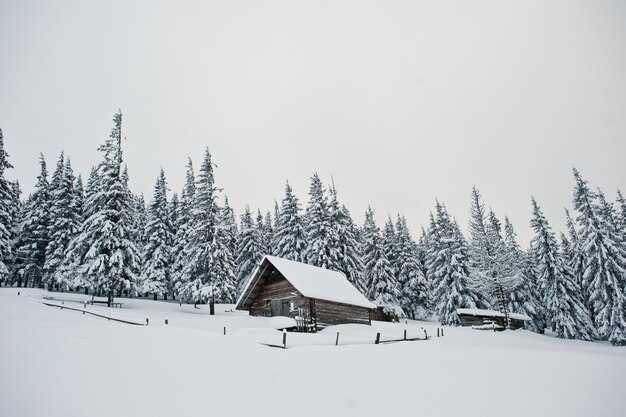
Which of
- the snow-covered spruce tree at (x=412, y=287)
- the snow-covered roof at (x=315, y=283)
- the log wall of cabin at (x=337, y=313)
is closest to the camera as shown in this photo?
the snow-covered roof at (x=315, y=283)

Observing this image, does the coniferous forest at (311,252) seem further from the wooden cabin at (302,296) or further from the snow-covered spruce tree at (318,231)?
the wooden cabin at (302,296)

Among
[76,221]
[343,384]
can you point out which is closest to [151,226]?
[76,221]

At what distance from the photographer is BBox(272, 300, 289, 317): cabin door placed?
31070 millimetres

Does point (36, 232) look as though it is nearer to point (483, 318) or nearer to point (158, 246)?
point (158, 246)

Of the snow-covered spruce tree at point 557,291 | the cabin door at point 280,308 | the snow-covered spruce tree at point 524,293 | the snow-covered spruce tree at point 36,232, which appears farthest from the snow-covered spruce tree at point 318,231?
the snow-covered spruce tree at point 36,232

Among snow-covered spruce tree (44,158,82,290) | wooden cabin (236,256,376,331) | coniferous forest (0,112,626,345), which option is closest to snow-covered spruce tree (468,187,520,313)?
coniferous forest (0,112,626,345)

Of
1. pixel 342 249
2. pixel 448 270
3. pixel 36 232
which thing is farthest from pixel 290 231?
pixel 36 232

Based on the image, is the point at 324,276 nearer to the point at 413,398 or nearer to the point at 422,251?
the point at 413,398

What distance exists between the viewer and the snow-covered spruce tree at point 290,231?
46469 mm

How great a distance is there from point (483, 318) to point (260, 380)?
1477 inches

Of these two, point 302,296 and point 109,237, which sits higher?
point 109,237

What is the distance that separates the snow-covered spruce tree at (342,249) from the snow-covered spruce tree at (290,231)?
4.31 meters

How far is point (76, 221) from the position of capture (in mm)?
44688

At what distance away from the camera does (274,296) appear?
105ft
